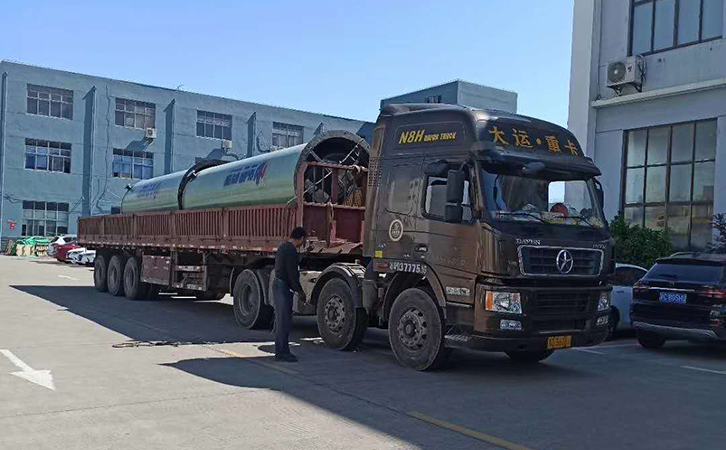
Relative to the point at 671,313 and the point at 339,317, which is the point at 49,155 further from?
the point at 671,313

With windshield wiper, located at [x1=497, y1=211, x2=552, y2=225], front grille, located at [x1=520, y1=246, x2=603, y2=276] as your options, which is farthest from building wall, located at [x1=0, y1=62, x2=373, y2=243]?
windshield wiper, located at [x1=497, y1=211, x2=552, y2=225]

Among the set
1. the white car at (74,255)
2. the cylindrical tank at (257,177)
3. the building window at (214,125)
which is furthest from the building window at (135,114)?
the cylindrical tank at (257,177)

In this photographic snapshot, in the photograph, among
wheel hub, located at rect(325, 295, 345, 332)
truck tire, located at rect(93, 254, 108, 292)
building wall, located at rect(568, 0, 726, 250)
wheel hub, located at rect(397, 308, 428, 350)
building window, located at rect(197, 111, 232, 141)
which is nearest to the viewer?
wheel hub, located at rect(397, 308, 428, 350)

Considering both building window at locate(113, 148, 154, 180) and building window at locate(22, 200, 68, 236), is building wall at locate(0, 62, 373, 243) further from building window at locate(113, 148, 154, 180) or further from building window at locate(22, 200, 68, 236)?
building window at locate(22, 200, 68, 236)

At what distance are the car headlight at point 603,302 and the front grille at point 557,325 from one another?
12.4 inches

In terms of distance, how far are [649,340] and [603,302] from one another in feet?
13.1

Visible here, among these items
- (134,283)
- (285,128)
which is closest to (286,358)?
(134,283)

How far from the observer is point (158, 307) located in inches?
657

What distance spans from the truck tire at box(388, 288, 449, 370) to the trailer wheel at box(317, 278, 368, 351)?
836mm

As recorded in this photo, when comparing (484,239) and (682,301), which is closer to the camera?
(484,239)

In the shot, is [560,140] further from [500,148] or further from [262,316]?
[262,316]

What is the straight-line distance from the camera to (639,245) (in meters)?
19.1

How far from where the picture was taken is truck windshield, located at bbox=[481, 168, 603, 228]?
8555mm

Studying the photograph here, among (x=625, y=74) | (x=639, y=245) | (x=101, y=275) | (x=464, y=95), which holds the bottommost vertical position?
(x=101, y=275)
